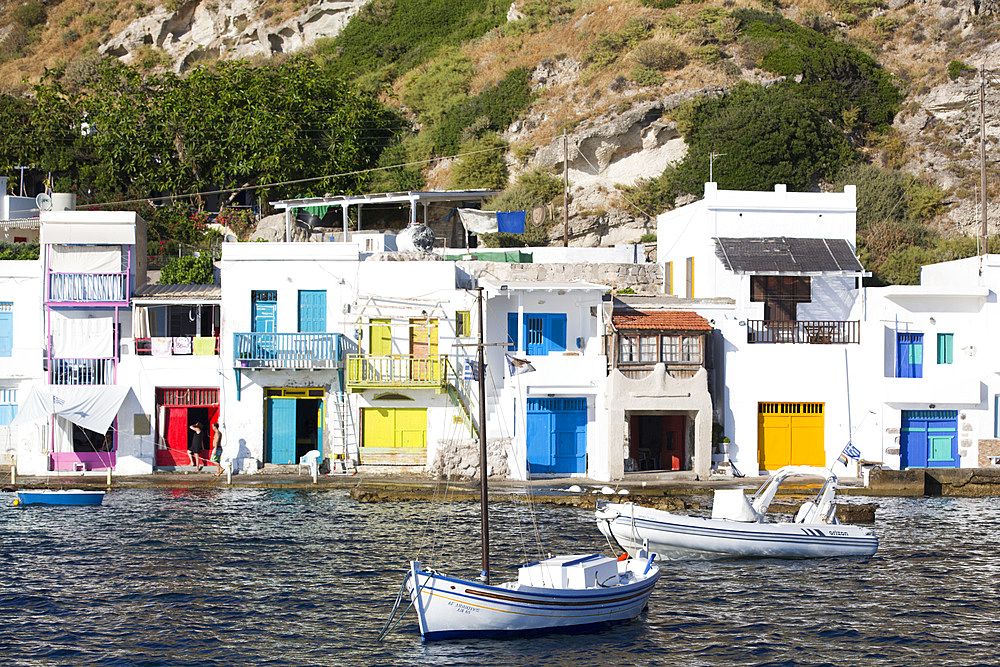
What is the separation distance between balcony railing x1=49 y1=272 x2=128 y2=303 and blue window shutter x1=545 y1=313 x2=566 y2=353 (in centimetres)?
1455

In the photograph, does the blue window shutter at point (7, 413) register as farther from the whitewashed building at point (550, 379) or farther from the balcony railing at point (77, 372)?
the whitewashed building at point (550, 379)

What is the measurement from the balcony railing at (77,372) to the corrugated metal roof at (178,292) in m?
2.72

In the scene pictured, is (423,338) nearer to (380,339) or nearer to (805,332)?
(380,339)

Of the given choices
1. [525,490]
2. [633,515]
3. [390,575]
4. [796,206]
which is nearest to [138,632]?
[390,575]

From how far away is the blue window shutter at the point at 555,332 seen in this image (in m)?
38.5

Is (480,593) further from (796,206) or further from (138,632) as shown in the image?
(796,206)

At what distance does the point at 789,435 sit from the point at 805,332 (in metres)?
3.79

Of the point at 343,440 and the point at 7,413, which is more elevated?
the point at 7,413

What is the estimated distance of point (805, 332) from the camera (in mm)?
39625

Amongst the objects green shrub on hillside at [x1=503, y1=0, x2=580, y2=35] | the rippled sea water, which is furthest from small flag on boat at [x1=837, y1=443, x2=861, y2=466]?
green shrub on hillside at [x1=503, y1=0, x2=580, y2=35]

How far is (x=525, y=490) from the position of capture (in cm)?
3525

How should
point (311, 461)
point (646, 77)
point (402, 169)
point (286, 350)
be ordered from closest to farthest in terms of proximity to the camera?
point (311, 461) < point (286, 350) < point (402, 169) < point (646, 77)

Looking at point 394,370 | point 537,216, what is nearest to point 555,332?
point 394,370

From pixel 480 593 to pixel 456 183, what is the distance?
1641 inches
